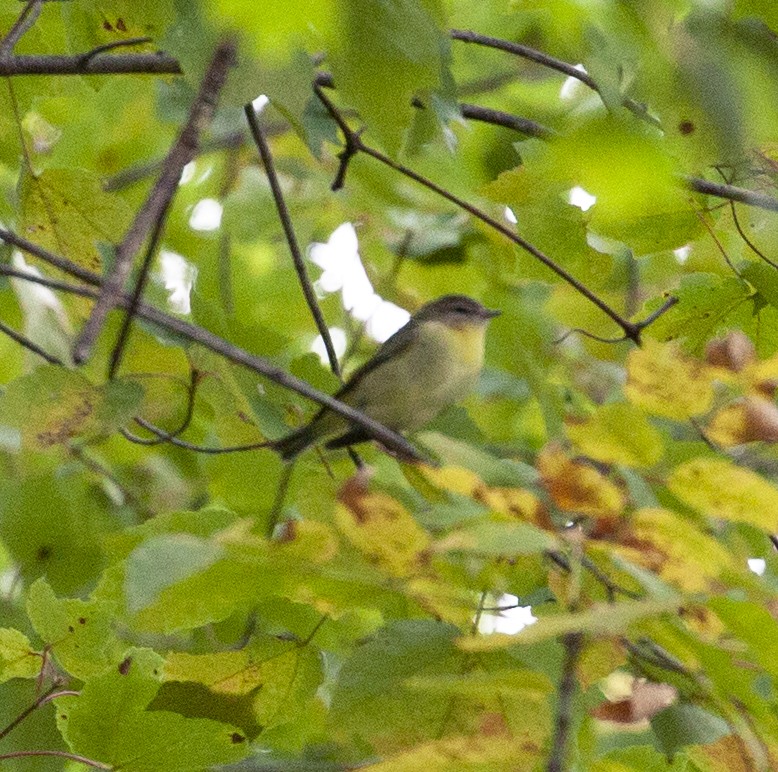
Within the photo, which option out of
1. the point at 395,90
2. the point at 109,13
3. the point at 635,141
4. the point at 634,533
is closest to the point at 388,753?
the point at 634,533

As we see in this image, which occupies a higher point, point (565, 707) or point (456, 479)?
point (456, 479)

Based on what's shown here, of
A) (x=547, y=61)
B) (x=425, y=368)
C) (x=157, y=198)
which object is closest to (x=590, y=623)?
(x=157, y=198)

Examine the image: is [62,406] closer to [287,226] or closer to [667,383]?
[287,226]

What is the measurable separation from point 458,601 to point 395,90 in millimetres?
706

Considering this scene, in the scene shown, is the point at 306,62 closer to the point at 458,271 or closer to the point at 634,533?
the point at 634,533

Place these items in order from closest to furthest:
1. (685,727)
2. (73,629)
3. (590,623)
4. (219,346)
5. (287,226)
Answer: (590,623), (219,346), (685,727), (73,629), (287,226)

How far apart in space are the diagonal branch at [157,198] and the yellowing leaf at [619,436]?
59 centimetres

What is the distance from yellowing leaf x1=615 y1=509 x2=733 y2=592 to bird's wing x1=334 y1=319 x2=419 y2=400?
2.50 meters

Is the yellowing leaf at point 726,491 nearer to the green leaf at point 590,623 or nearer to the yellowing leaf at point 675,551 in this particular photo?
the yellowing leaf at point 675,551

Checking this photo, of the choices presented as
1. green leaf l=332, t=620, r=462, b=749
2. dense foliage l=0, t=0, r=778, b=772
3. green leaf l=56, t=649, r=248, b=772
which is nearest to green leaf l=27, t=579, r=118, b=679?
dense foliage l=0, t=0, r=778, b=772

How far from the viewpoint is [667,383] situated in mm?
1579

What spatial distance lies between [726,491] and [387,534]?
41cm

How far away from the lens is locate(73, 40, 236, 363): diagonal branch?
1.20 meters

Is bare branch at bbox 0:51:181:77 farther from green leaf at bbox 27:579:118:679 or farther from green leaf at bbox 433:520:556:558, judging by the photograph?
green leaf at bbox 433:520:556:558
